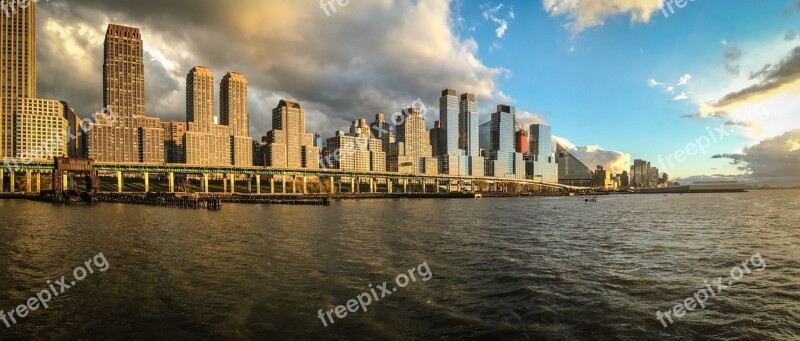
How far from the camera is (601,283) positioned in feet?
75.3

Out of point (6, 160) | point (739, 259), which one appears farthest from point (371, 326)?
point (6, 160)

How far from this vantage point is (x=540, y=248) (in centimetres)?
3606

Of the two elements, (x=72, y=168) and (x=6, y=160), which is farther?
(x=6, y=160)

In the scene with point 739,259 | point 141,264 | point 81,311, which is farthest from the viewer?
point 739,259

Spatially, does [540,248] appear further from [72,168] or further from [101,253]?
[72,168]

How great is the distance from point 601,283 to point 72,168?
169381 millimetres

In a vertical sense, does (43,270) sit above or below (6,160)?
below

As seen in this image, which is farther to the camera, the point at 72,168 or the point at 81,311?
the point at 72,168

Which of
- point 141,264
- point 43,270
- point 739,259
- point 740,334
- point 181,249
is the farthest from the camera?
point 181,249

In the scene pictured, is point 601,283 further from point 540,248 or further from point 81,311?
point 81,311

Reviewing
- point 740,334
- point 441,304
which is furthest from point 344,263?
point 740,334

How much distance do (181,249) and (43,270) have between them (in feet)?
30.9

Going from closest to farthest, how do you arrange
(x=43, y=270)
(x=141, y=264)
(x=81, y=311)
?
(x=81, y=311) → (x=43, y=270) → (x=141, y=264)

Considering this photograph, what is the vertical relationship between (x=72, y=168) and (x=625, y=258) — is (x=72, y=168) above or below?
above
